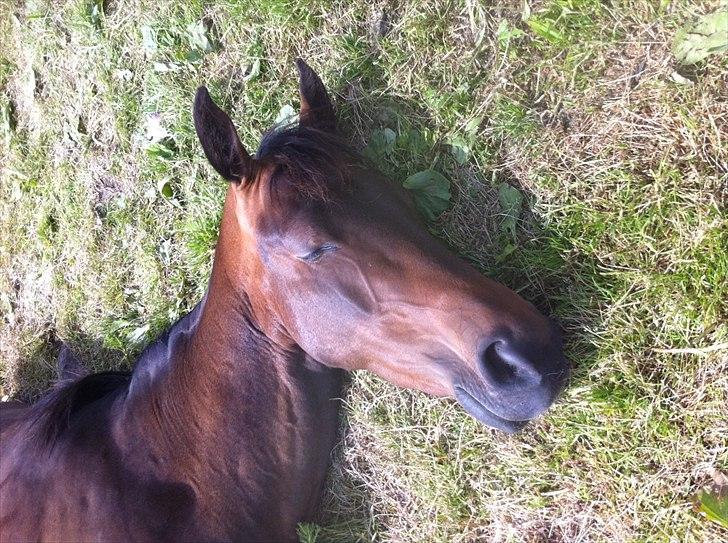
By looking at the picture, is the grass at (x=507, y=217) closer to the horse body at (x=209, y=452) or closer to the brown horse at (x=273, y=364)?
the horse body at (x=209, y=452)

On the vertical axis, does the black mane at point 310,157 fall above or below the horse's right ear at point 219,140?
below

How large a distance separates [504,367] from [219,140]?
4.45ft

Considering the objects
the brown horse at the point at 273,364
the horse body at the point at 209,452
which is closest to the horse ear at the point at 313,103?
the brown horse at the point at 273,364

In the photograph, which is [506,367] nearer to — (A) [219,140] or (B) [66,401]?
(A) [219,140]

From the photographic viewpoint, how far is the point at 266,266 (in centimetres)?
252

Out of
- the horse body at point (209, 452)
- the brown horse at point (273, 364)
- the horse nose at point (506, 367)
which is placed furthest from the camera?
the horse body at point (209, 452)

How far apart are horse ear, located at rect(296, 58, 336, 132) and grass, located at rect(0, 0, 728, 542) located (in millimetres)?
539

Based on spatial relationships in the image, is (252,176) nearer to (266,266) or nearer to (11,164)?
(266,266)

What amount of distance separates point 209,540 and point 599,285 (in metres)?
2.02

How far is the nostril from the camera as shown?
218 cm

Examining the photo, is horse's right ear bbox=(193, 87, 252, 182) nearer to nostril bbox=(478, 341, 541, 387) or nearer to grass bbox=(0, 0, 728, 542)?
grass bbox=(0, 0, 728, 542)

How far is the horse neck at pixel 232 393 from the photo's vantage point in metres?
2.78

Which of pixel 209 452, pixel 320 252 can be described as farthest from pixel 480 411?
pixel 209 452

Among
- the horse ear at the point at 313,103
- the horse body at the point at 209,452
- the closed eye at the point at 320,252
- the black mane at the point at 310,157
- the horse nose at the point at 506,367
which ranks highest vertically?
the horse ear at the point at 313,103
